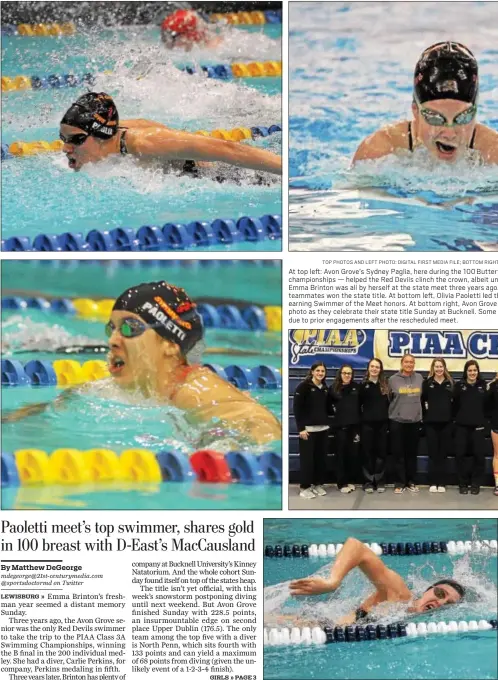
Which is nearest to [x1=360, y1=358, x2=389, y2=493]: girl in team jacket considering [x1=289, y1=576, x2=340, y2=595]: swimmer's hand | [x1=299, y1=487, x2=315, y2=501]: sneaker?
[x1=299, y1=487, x2=315, y2=501]: sneaker

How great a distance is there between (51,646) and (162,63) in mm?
2533

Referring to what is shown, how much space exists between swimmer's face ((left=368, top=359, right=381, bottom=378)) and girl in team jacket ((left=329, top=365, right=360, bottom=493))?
0.24 feet

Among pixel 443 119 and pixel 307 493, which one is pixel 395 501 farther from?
pixel 443 119

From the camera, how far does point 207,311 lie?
366 cm

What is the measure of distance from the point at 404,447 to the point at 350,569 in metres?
0.58

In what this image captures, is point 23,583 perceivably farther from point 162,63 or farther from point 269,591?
point 162,63

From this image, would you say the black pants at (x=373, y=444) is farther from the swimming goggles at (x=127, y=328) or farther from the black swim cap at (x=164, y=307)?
the swimming goggles at (x=127, y=328)

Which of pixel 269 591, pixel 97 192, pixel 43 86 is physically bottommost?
pixel 269 591

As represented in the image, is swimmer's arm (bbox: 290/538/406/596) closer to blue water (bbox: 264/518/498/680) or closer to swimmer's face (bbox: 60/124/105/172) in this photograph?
blue water (bbox: 264/518/498/680)

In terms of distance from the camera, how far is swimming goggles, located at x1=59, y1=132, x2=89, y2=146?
366 cm

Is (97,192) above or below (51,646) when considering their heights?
above

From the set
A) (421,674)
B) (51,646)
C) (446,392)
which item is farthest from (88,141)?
(421,674)

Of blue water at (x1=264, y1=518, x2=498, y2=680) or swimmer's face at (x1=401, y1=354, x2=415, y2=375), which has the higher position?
swimmer's face at (x1=401, y1=354, x2=415, y2=375)

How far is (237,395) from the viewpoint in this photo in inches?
143
